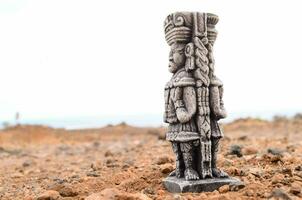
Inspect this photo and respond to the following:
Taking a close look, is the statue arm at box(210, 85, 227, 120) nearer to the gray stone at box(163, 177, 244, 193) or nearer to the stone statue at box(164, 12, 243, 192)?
the stone statue at box(164, 12, 243, 192)

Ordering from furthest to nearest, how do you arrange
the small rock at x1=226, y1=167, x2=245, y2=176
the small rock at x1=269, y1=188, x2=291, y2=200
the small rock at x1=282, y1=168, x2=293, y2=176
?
the small rock at x1=226, y1=167, x2=245, y2=176 → the small rock at x1=282, y1=168, x2=293, y2=176 → the small rock at x1=269, y1=188, x2=291, y2=200

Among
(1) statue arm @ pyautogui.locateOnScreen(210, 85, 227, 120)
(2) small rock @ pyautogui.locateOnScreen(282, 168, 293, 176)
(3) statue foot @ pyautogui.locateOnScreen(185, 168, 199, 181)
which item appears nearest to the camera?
(3) statue foot @ pyautogui.locateOnScreen(185, 168, 199, 181)

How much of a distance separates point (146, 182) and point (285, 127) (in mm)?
17215

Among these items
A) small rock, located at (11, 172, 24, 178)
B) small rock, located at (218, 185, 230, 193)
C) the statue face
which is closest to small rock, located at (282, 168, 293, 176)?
small rock, located at (218, 185, 230, 193)

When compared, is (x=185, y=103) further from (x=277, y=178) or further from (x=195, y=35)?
(x=277, y=178)

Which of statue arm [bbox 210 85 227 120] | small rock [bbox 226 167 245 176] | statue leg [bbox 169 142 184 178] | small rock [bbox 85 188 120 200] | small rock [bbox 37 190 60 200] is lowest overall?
small rock [bbox 37 190 60 200]

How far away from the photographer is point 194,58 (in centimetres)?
788

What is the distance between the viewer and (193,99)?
25.7 feet

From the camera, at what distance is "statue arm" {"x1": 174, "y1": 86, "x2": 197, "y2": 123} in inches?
305

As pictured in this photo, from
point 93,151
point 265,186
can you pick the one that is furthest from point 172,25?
point 93,151

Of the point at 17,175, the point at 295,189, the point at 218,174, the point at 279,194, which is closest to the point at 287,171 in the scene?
the point at 218,174

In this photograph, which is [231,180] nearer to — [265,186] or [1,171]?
[265,186]

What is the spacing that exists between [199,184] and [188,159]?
44 centimetres

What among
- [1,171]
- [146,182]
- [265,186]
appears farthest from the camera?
[1,171]
